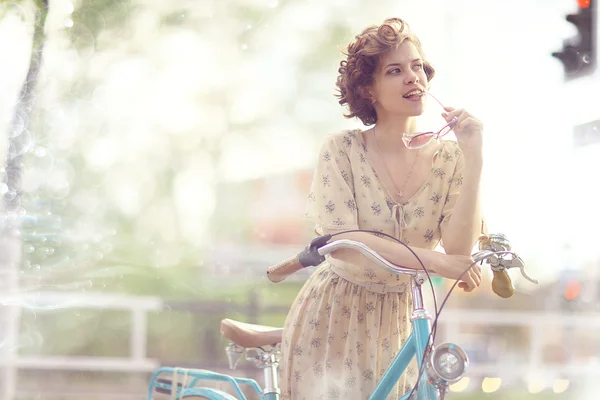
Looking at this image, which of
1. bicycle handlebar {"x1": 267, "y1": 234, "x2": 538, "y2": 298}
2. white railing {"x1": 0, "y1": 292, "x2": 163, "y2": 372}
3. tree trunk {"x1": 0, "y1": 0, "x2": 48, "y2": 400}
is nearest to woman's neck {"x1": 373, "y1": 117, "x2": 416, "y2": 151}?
bicycle handlebar {"x1": 267, "y1": 234, "x2": 538, "y2": 298}

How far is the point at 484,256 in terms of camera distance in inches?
37.3

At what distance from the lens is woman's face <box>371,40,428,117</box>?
3.70ft

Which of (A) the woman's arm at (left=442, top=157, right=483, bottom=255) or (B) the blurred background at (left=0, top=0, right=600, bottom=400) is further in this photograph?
(B) the blurred background at (left=0, top=0, right=600, bottom=400)

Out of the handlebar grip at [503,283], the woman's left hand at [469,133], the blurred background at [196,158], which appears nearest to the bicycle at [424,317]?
the handlebar grip at [503,283]

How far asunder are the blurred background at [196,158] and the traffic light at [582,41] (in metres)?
0.38

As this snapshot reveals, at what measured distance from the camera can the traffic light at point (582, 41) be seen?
2.40 metres

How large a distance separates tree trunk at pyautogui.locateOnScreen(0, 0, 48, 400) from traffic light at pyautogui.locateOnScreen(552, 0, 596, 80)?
1936 millimetres

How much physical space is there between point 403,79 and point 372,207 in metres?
0.20

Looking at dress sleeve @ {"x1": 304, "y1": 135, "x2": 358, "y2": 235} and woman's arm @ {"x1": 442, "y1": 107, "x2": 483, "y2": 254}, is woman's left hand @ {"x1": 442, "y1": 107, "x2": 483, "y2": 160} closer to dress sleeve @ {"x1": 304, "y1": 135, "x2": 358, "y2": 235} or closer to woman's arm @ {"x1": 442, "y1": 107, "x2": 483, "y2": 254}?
woman's arm @ {"x1": 442, "y1": 107, "x2": 483, "y2": 254}

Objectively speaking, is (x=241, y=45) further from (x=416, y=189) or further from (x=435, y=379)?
(x=435, y=379)

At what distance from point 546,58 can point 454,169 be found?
224 centimetres

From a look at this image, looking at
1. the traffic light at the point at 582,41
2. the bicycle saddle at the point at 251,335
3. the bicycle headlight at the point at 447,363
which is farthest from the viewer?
the traffic light at the point at 582,41

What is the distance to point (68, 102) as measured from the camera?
9.91 feet

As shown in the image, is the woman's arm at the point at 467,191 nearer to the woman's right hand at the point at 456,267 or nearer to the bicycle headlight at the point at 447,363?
the woman's right hand at the point at 456,267
